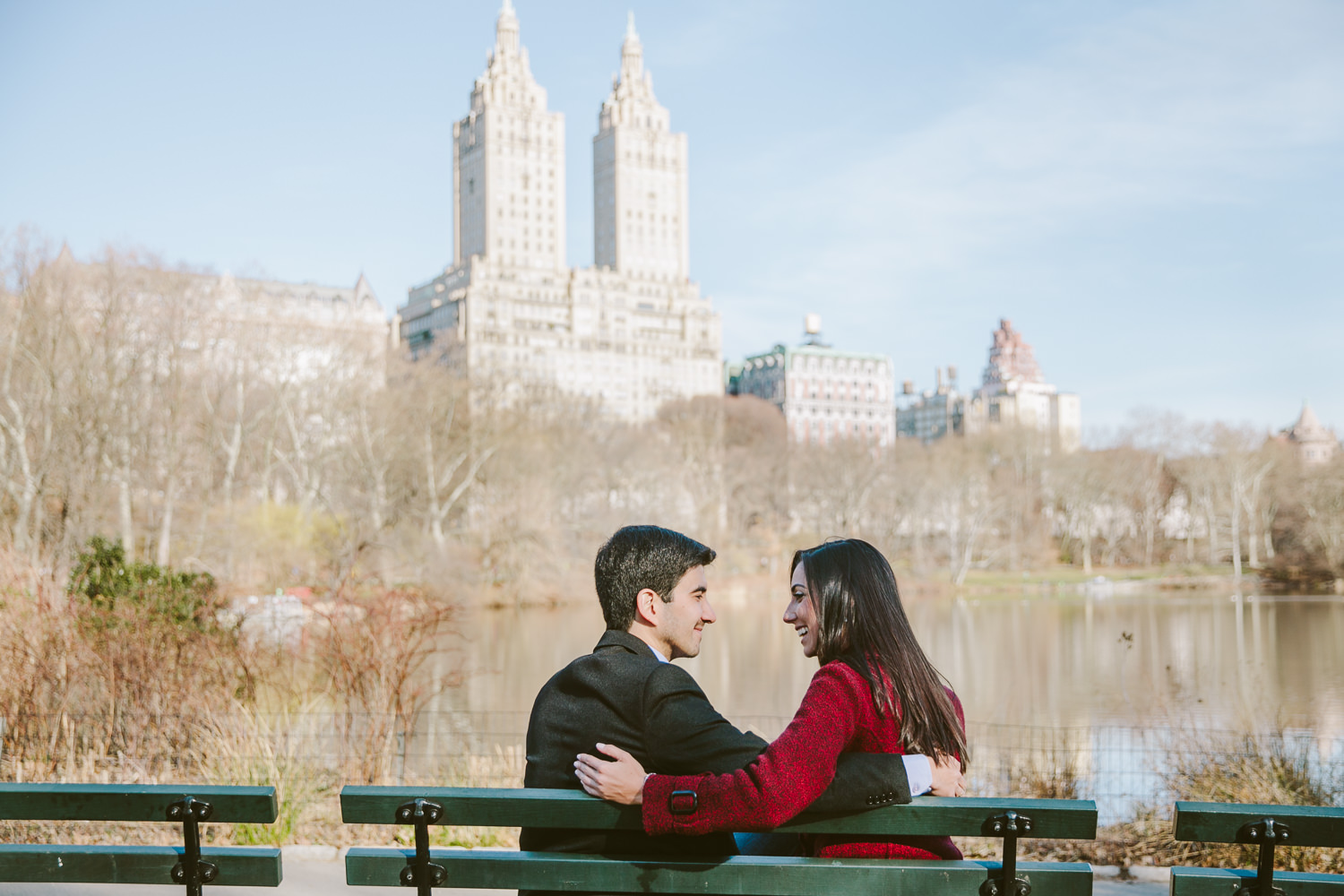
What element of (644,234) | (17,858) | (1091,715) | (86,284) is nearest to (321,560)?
(86,284)

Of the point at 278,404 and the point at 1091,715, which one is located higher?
the point at 278,404

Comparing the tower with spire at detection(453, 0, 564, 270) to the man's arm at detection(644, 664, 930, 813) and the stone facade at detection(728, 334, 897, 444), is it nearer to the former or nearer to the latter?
the stone facade at detection(728, 334, 897, 444)

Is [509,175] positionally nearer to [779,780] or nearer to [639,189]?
[639,189]

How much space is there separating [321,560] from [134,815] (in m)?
28.0

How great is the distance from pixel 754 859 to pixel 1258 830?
3.56ft

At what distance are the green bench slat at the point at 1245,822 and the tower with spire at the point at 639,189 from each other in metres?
98.6

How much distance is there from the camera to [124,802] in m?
2.96

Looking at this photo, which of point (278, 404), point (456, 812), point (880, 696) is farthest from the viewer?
point (278, 404)

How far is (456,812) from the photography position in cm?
270

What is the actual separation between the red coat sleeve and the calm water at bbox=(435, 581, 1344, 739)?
6.90 meters

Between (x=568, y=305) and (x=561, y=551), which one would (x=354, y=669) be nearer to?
(x=561, y=551)

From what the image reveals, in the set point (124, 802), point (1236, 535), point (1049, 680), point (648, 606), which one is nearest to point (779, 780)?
point (648, 606)

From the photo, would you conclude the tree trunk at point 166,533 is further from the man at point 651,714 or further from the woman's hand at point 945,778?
the woman's hand at point 945,778

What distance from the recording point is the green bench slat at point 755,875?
100 inches
